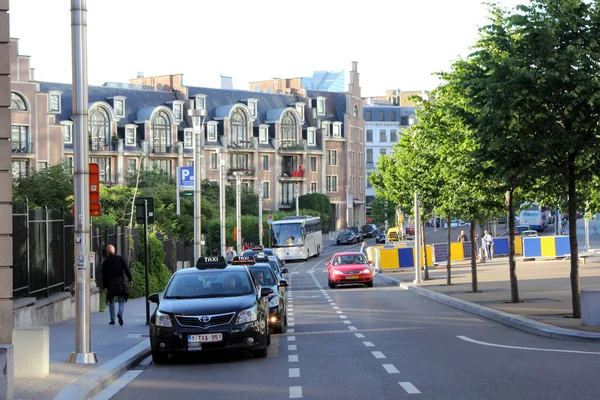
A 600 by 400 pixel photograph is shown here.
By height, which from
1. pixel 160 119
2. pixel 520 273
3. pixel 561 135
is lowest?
pixel 520 273

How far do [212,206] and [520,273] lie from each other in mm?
47483

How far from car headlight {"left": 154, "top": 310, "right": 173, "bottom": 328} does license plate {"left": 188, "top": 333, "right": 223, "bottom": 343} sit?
17.1 inches

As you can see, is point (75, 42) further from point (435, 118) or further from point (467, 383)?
point (435, 118)

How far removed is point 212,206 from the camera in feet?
306

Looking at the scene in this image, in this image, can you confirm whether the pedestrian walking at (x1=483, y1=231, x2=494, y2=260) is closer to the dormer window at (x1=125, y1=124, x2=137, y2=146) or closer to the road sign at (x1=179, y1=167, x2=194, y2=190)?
the road sign at (x1=179, y1=167, x2=194, y2=190)

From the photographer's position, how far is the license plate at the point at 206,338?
1692 centimetres

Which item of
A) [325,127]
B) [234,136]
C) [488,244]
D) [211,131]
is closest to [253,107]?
[234,136]

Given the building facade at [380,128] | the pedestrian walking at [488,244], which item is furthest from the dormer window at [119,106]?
the building facade at [380,128]

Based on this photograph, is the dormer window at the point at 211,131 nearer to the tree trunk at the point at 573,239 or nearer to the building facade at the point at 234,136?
the building facade at the point at 234,136

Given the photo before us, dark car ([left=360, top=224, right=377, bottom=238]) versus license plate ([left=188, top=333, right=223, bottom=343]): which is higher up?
dark car ([left=360, top=224, right=377, bottom=238])

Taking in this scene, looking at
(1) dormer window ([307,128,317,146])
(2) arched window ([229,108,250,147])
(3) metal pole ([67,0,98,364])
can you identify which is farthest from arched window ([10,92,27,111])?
(3) metal pole ([67,0,98,364])

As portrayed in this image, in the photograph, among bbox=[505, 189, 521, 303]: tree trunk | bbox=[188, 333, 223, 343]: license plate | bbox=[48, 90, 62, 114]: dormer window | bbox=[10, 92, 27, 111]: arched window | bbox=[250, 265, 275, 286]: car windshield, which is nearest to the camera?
bbox=[188, 333, 223, 343]: license plate

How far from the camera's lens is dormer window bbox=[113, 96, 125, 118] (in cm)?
10520

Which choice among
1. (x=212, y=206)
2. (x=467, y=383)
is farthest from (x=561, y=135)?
(x=212, y=206)
